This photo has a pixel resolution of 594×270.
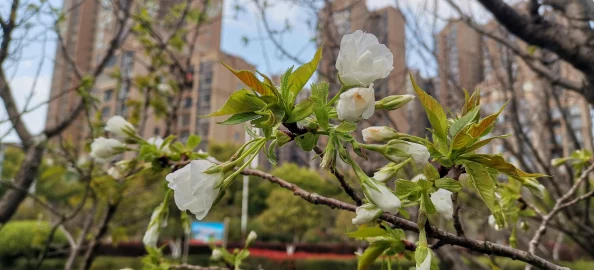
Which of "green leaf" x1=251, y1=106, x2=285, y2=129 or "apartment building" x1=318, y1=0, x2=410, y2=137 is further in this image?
"apartment building" x1=318, y1=0, x2=410, y2=137

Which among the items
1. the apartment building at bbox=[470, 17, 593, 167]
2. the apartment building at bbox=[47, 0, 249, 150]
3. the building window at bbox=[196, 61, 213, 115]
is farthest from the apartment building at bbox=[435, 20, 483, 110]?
the building window at bbox=[196, 61, 213, 115]

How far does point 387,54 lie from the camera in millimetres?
512

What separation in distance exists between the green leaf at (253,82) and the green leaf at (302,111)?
1.3 inches

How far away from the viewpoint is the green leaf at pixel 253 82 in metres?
0.47

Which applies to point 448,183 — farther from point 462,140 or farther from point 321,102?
point 321,102

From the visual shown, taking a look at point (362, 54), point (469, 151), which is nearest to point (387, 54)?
point (362, 54)

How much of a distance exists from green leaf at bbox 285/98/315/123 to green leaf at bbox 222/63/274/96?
3 centimetres

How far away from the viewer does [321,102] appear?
1.58 ft

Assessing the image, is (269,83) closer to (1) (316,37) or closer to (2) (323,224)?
(1) (316,37)

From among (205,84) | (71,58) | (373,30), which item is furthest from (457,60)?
(205,84)

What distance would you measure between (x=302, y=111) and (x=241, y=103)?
7 centimetres

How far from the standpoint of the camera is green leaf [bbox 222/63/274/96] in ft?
1.53

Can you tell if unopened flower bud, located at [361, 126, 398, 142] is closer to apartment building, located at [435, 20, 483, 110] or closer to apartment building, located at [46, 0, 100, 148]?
apartment building, located at [46, 0, 100, 148]

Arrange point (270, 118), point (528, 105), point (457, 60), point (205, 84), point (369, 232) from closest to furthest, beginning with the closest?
point (270, 118) < point (369, 232) < point (457, 60) < point (528, 105) < point (205, 84)
